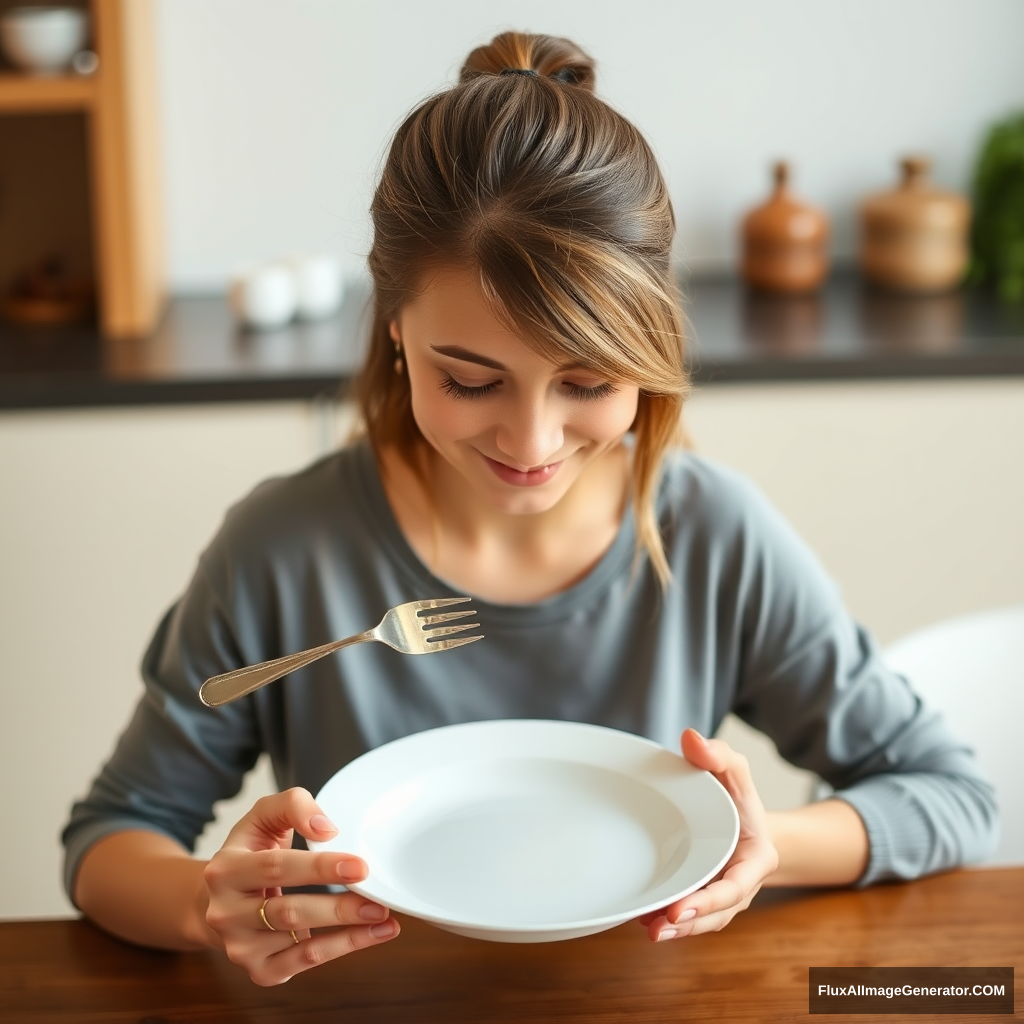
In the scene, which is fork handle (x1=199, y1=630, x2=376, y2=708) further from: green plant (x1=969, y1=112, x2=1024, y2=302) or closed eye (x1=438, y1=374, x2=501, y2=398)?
green plant (x1=969, y1=112, x2=1024, y2=302)

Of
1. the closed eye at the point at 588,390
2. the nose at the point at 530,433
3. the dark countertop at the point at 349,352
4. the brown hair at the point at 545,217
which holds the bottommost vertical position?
the dark countertop at the point at 349,352

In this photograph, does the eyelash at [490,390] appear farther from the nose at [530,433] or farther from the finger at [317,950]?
the finger at [317,950]

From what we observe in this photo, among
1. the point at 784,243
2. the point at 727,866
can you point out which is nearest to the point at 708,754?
the point at 727,866

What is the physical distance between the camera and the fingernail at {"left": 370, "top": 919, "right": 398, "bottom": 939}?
0.87m

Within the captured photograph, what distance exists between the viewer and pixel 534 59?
1110 millimetres

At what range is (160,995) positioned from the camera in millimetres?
959

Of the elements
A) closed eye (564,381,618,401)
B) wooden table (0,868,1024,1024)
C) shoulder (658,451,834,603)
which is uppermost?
closed eye (564,381,618,401)

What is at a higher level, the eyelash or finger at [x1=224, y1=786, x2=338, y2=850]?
the eyelash

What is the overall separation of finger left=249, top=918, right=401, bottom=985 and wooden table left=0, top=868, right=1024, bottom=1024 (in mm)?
35

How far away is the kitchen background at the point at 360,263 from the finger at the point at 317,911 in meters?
1.18

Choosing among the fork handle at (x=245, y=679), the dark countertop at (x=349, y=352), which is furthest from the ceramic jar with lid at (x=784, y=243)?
the fork handle at (x=245, y=679)

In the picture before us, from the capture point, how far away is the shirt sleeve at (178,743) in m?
1.19

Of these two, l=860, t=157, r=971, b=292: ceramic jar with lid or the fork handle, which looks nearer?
the fork handle

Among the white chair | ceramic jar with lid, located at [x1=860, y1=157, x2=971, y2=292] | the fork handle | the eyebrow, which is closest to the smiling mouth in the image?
the eyebrow
